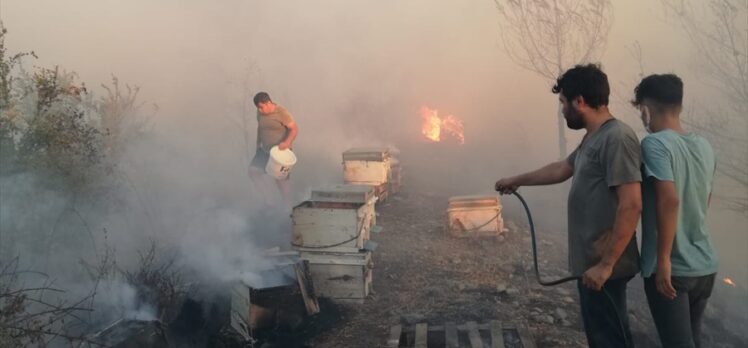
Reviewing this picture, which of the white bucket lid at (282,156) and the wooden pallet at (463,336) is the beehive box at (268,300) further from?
the white bucket lid at (282,156)

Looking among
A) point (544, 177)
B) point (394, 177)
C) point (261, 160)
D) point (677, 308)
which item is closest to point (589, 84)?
point (544, 177)

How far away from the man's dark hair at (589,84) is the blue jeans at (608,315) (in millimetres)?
945

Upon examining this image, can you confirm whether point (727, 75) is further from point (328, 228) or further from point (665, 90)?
point (328, 228)

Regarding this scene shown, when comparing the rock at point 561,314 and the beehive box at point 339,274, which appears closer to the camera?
the rock at point 561,314

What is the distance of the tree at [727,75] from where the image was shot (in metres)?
9.10

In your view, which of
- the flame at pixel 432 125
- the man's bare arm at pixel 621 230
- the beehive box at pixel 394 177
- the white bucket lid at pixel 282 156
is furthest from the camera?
the flame at pixel 432 125

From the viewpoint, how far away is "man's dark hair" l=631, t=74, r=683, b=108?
2461 millimetres

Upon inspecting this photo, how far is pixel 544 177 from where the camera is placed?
301cm

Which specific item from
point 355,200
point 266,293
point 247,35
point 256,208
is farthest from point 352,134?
point 266,293

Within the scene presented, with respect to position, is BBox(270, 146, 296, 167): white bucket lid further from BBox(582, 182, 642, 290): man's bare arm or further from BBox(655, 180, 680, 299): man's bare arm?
BBox(655, 180, 680, 299): man's bare arm

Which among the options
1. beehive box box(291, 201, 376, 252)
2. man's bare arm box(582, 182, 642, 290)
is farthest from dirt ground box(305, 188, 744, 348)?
man's bare arm box(582, 182, 642, 290)

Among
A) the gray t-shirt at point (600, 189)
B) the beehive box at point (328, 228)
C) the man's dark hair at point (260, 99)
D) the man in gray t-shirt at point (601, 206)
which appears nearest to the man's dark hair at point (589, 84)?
the man in gray t-shirt at point (601, 206)

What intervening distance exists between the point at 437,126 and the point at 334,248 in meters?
9.06

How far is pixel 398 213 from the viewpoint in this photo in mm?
8438
